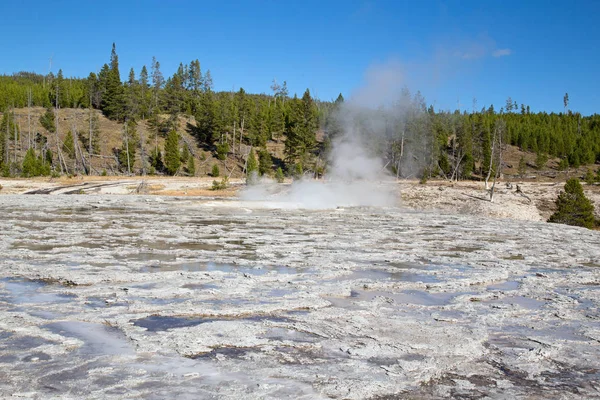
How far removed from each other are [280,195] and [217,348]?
86.9ft

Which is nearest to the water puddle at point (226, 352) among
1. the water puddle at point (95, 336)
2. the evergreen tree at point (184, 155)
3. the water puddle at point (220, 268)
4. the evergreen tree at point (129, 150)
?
the water puddle at point (95, 336)

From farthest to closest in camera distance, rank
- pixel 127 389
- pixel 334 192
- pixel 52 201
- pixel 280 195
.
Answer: pixel 280 195
pixel 334 192
pixel 52 201
pixel 127 389

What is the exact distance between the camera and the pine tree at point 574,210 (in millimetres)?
24438

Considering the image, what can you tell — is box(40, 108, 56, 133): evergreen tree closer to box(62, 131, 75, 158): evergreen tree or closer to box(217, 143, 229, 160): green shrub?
box(62, 131, 75, 158): evergreen tree

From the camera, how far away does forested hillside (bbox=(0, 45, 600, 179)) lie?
56.7 metres

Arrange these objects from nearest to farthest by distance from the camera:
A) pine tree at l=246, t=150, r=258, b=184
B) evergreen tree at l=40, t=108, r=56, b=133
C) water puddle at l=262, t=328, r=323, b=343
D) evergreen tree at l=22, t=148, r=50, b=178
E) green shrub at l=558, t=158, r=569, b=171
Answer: water puddle at l=262, t=328, r=323, b=343 < pine tree at l=246, t=150, r=258, b=184 < evergreen tree at l=22, t=148, r=50, b=178 < evergreen tree at l=40, t=108, r=56, b=133 < green shrub at l=558, t=158, r=569, b=171

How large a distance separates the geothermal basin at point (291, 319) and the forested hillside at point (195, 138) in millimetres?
25510

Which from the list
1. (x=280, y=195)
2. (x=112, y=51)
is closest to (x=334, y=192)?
(x=280, y=195)

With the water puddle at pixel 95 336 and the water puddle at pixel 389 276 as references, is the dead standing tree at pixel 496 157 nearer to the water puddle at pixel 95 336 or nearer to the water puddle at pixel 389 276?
the water puddle at pixel 389 276

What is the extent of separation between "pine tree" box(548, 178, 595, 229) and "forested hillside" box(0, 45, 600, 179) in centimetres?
1214

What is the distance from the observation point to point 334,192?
29.3m

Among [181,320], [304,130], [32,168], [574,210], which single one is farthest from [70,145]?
[181,320]

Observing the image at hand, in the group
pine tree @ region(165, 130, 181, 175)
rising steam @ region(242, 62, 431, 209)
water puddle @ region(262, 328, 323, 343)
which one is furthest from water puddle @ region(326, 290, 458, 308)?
pine tree @ region(165, 130, 181, 175)

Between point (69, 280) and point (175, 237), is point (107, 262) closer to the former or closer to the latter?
point (69, 280)
